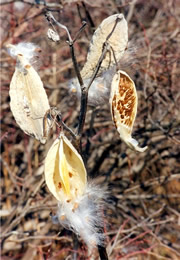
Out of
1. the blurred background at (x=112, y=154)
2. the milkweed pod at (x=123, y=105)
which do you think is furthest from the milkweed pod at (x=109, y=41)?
the blurred background at (x=112, y=154)

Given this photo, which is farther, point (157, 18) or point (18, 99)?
point (157, 18)

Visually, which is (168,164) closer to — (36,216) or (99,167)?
(99,167)

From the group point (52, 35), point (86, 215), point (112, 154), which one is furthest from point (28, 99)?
point (112, 154)

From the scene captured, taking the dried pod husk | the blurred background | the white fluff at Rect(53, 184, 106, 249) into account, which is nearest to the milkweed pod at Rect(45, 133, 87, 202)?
the white fluff at Rect(53, 184, 106, 249)

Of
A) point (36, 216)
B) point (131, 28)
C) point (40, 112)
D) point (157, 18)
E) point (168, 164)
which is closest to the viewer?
point (40, 112)

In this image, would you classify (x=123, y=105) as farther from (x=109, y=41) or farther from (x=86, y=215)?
(x=86, y=215)

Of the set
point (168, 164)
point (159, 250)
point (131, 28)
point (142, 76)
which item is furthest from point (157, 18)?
point (159, 250)

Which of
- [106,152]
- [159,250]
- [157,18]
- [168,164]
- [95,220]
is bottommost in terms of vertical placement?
[159,250]
